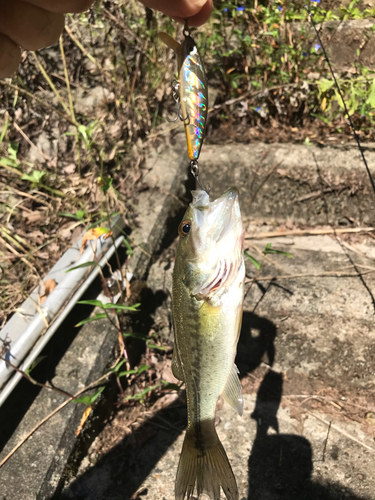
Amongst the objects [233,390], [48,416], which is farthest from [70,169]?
[233,390]

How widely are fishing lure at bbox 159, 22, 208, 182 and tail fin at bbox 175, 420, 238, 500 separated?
4.13ft

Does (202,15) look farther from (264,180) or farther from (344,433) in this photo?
(344,433)

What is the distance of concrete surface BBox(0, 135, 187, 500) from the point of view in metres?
2.67

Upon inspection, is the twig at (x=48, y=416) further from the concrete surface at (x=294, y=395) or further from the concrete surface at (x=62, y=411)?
the concrete surface at (x=294, y=395)

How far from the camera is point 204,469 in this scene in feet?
5.95

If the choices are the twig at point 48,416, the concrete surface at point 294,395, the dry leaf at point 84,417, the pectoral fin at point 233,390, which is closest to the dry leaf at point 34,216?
the concrete surface at point 294,395

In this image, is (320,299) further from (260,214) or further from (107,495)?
(107,495)

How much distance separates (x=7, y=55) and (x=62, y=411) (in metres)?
2.41

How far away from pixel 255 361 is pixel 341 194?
1921mm

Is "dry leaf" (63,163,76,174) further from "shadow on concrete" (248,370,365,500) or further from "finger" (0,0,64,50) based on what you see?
"shadow on concrete" (248,370,365,500)

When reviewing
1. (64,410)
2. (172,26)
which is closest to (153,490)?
(64,410)

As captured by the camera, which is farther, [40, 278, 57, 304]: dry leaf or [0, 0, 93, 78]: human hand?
[40, 278, 57, 304]: dry leaf

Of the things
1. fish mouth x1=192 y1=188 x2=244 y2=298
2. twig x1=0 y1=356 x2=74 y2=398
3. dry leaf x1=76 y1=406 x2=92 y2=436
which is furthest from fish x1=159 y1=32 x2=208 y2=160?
dry leaf x1=76 y1=406 x2=92 y2=436

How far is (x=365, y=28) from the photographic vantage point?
448 cm
